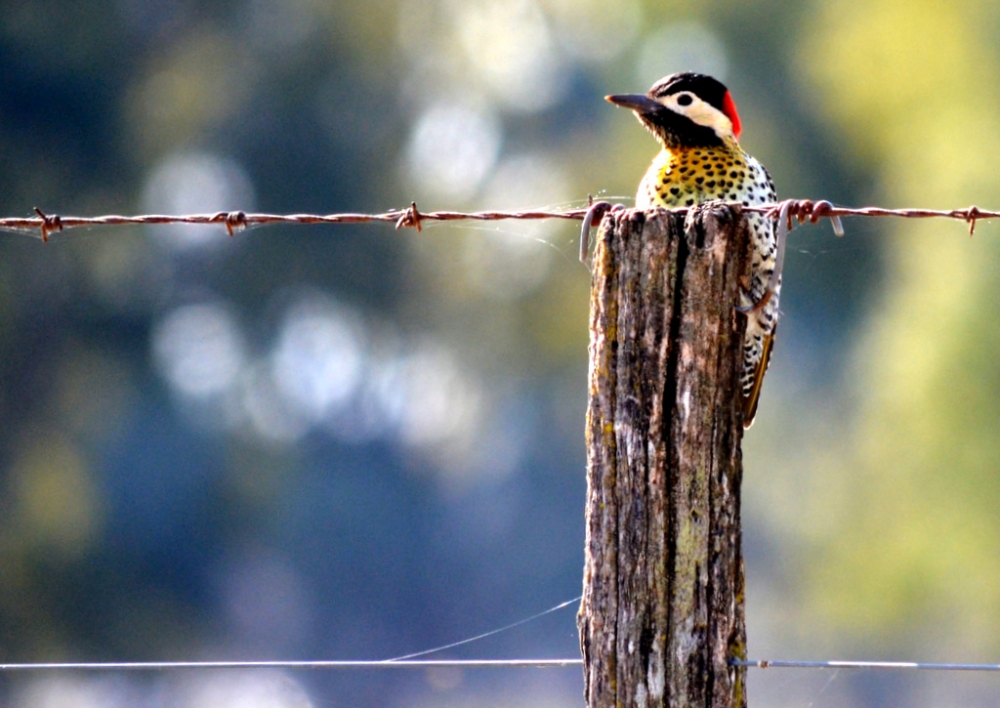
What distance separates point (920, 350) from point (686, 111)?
18.1 m

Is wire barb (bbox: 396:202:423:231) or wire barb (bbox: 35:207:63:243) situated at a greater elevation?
wire barb (bbox: 35:207:63:243)

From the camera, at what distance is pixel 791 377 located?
A: 110ft

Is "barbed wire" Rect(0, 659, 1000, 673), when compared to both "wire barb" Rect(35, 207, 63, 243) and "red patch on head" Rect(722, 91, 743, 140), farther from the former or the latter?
"red patch on head" Rect(722, 91, 743, 140)

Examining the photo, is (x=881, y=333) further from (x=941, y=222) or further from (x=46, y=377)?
(x=46, y=377)

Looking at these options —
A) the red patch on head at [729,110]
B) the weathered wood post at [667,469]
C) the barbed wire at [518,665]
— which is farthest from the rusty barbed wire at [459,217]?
the red patch on head at [729,110]

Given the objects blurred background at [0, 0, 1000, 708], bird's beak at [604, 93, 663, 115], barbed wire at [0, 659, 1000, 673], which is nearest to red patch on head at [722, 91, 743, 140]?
bird's beak at [604, 93, 663, 115]

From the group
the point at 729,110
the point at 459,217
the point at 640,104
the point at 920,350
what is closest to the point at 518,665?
the point at 459,217

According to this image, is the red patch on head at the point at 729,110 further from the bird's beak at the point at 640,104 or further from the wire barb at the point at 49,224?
the wire barb at the point at 49,224

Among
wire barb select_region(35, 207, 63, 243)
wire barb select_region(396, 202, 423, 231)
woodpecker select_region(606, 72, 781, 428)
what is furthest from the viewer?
woodpecker select_region(606, 72, 781, 428)

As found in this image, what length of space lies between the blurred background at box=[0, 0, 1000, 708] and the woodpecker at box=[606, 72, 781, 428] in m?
17.6

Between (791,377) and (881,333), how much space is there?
11.5 ft

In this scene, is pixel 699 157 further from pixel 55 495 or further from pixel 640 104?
pixel 55 495

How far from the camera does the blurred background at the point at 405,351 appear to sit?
2705 cm

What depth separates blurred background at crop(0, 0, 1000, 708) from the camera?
27047mm
